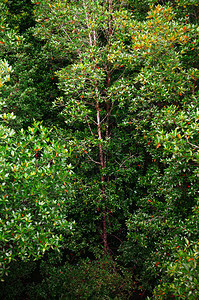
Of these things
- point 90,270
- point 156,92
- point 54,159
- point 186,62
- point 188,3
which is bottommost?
point 90,270

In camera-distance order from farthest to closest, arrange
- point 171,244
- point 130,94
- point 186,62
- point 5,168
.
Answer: point 186,62
point 130,94
point 171,244
point 5,168

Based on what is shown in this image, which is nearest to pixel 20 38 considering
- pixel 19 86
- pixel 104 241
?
pixel 19 86

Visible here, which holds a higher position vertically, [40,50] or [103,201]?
[40,50]

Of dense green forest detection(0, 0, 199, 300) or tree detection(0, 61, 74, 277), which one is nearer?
tree detection(0, 61, 74, 277)

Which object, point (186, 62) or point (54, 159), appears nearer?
point (54, 159)

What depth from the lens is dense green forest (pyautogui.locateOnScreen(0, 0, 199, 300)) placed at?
4.56 metres

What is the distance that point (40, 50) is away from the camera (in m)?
10.5

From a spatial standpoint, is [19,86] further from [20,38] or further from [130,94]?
[130,94]

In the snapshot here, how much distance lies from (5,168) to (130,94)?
4.39 metres

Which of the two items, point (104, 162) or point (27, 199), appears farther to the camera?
point (104, 162)

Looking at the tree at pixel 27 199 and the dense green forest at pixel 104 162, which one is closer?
the tree at pixel 27 199

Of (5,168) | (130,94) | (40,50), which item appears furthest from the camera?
(40,50)

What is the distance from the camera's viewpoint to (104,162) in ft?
28.1

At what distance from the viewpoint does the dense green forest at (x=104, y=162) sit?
4.56 m
